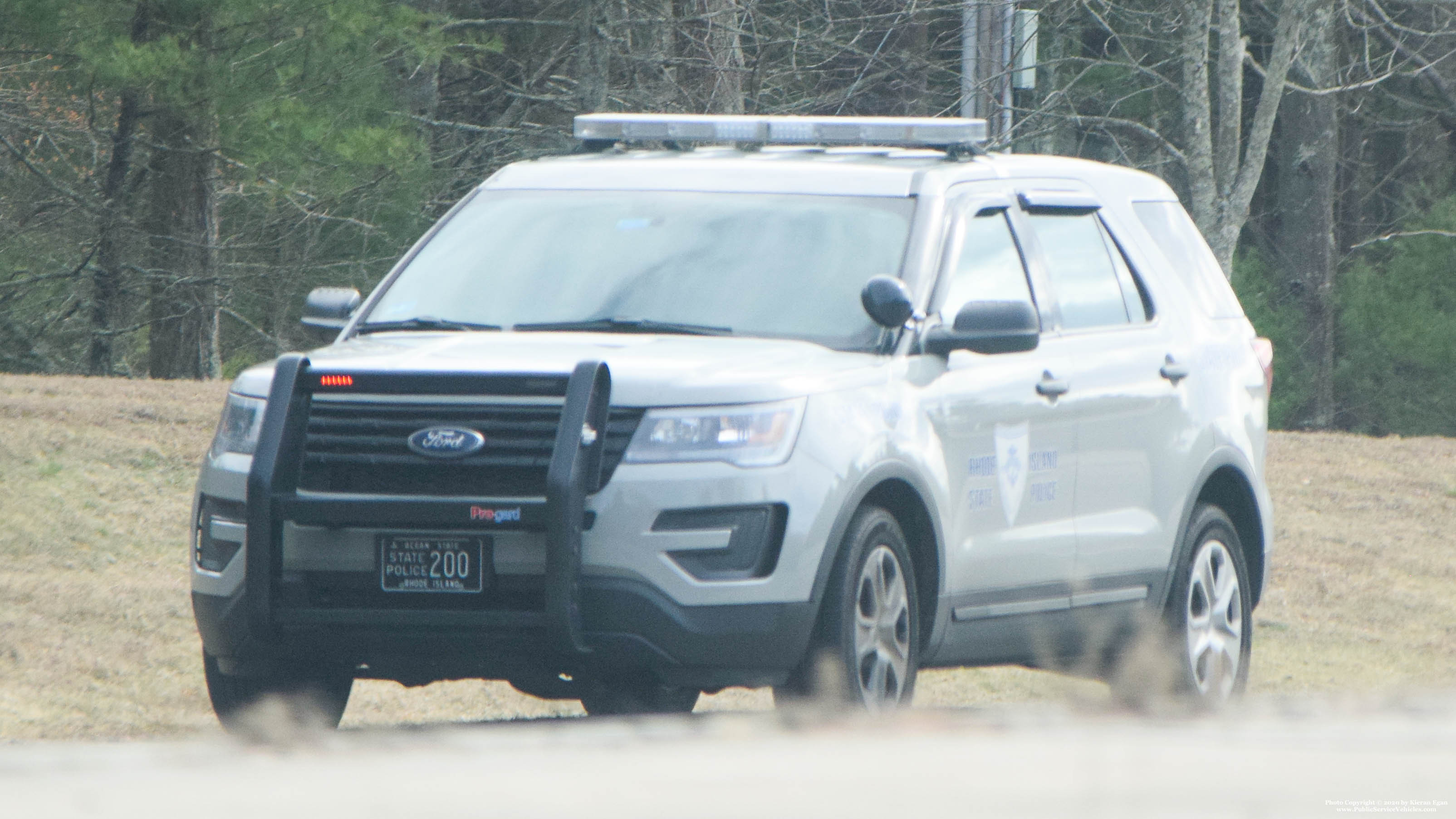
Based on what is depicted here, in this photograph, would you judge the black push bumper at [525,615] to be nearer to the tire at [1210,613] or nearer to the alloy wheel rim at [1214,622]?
the tire at [1210,613]

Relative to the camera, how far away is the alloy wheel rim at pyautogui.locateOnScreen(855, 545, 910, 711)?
6.23 meters

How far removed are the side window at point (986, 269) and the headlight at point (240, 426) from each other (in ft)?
6.75

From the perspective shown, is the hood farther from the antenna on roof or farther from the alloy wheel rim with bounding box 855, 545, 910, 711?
the antenna on roof

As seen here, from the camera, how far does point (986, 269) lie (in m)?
7.14

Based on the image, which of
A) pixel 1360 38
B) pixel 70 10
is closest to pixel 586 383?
pixel 70 10

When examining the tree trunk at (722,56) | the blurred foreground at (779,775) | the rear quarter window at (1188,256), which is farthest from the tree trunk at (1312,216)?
the blurred foreground at (779,775)

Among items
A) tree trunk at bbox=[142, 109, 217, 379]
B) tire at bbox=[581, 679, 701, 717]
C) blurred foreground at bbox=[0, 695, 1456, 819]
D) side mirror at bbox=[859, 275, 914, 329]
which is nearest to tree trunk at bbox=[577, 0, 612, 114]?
tree trunk at bbox=[142, 109, 217, 379]

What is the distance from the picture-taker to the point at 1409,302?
90.8 ft

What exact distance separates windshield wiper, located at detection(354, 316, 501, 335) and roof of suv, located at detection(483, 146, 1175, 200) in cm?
66

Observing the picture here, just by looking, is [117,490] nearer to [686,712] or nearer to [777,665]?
[686,712]

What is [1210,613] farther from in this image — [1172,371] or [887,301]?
[887,301]

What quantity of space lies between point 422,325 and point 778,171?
124 centimetres

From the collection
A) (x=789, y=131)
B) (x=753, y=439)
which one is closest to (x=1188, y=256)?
(x=789, y=131)

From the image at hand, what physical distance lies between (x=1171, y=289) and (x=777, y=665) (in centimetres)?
275
